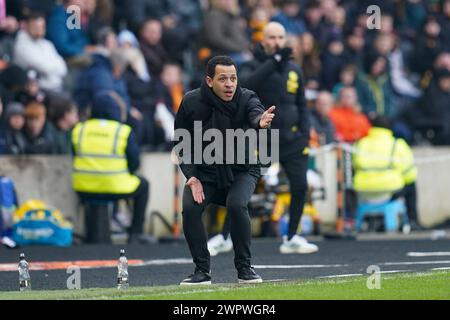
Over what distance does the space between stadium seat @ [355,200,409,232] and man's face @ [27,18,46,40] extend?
5419 mm

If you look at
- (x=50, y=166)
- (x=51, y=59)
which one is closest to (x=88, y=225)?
(x=50, y=166)

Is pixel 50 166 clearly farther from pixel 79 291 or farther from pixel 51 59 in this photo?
pixel 79 291

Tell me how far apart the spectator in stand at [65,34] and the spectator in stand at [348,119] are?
13.8 ft

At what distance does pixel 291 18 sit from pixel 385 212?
4747 millimetres

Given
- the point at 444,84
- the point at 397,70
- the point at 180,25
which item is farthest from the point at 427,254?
the point at 397,70

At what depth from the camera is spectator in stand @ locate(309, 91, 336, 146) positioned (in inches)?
936

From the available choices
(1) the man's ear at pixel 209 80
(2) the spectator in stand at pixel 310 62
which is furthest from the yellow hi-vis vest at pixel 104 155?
(1) the man's ear at pixel 209 80

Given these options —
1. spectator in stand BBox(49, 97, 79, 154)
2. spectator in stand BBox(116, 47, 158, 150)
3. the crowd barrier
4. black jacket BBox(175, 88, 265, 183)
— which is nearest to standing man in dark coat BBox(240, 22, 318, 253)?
the crowd barrier

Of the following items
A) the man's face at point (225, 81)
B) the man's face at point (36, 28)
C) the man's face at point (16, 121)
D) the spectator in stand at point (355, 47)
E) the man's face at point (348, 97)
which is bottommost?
the man's face at point (16, 121)

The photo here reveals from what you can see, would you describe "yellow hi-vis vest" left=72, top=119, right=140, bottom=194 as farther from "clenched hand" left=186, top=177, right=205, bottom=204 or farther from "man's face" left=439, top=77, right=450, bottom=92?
"man's face" left=439, top=77, right=450, bottom=92

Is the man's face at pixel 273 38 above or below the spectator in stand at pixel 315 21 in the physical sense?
below

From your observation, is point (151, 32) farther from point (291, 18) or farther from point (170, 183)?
point (291, 18)

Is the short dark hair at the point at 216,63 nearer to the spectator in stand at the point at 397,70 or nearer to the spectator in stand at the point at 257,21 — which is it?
the spectator in stand at the point at 257,21

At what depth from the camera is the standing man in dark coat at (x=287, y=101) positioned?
59.7ft
